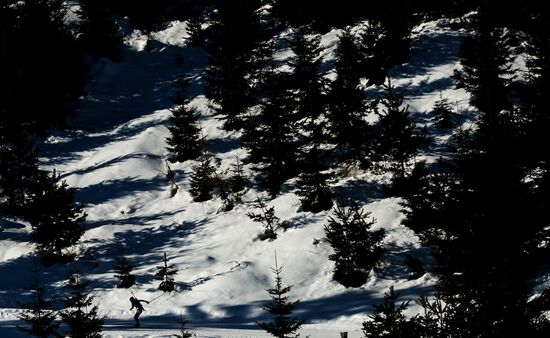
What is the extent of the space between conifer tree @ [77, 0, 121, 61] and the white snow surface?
12.4m

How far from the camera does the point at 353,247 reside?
65.5 ft

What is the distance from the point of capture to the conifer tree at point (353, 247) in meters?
19.7

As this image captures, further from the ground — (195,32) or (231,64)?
(195,32)

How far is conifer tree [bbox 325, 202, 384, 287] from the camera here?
64.7ft

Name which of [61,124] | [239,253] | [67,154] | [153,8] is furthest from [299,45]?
[153,8]

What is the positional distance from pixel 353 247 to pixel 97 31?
45.8 m

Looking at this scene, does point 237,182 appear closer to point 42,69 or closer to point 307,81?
point 307,81

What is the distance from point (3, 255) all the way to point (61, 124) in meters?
19.9

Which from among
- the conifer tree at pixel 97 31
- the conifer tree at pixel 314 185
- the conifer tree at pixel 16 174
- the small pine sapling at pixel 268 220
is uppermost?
the conifer tree at pixel 97 31

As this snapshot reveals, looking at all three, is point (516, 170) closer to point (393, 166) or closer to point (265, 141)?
point (393, 166)

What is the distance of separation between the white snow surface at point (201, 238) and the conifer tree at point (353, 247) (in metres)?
0.56

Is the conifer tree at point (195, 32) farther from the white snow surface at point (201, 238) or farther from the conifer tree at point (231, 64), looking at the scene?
the conifer tree at point (231, 64)

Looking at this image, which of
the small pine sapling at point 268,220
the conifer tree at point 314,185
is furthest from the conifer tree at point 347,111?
the small pine sapling at point 268,220

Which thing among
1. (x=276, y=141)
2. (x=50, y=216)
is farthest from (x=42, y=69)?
(x=276, y=141)
